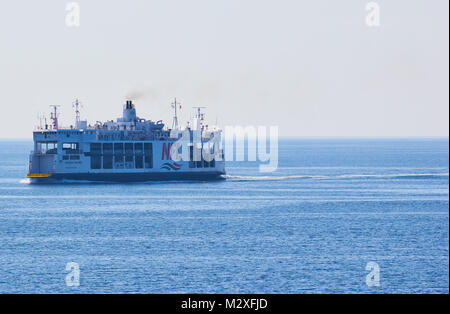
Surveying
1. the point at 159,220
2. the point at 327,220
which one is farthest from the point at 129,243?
the point at 327,220

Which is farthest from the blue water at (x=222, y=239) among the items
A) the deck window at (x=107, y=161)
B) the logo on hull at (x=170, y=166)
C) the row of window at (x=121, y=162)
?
the logo on hull at (x=170, y=166)

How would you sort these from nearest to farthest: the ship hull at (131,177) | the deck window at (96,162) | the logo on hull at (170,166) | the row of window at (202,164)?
the ship hull at (131,177)
the deck window at (96,162)
the logo on hull at (170,166)
the row of window at (202,164)

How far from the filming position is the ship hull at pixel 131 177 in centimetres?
9588

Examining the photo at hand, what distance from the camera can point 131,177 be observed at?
9975cm

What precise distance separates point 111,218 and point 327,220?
18322 mm

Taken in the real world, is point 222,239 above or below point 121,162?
below

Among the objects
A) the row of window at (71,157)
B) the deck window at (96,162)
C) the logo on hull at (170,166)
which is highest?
the row of window at (71,157)

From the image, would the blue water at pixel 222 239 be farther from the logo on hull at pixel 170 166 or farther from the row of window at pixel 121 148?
the logo on hull at pixel 170 166

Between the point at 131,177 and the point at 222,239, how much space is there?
4886 cm

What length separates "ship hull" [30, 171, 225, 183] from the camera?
95875 millimetres

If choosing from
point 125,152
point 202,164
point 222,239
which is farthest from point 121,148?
point 222,239

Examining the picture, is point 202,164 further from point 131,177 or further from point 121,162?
point 121,162

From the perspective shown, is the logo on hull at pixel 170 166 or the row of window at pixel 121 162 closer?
the row of window at pixel 121 162
